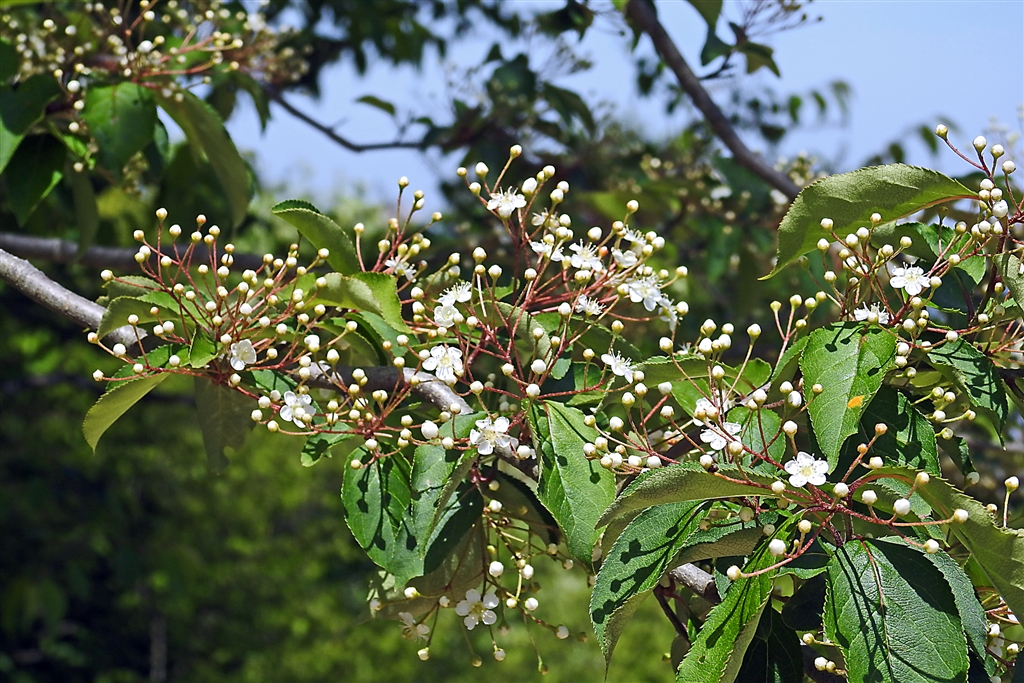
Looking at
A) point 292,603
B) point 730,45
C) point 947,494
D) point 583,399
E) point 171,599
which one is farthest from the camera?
point 292,603

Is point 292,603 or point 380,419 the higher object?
point 380,419

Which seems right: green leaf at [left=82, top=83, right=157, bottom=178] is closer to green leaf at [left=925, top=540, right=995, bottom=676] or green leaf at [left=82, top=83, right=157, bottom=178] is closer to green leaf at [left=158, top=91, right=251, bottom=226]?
green leaf at [left=158, top=91, right=251, bottom=226]

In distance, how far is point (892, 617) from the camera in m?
0.91

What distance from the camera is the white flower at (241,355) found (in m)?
1.28

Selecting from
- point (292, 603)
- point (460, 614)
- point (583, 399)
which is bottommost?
point (292, 603)

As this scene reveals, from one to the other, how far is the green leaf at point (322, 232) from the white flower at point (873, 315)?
0.72 m

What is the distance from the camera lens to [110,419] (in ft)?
4.26

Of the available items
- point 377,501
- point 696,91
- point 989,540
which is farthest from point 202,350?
point 696,91

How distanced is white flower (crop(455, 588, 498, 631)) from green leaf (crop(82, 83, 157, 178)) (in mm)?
1237

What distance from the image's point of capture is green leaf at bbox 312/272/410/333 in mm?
1274

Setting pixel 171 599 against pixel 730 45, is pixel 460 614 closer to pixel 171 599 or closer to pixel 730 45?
pixel 730 45

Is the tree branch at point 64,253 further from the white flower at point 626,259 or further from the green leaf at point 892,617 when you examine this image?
the green leaf at point 892,617

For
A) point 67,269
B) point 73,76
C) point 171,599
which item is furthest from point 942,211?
point 171,599

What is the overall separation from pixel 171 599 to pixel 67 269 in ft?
8.07
